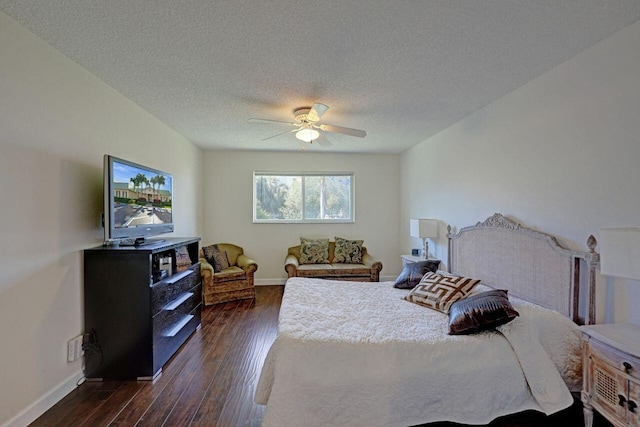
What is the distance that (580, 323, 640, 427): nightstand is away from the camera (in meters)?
1.44

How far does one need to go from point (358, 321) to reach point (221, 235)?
4.03 meters

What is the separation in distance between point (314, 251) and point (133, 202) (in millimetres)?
3078

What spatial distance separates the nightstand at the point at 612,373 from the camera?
1.44 meters

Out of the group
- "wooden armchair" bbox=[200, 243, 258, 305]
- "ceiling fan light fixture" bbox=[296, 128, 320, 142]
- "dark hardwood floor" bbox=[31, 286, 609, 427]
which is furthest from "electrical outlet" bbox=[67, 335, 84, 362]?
"ceiling fan light fixture" bbox=[296, 128, 320, 142]

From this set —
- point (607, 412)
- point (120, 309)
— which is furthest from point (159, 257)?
point (607, 412)

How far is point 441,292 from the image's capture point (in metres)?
2.49

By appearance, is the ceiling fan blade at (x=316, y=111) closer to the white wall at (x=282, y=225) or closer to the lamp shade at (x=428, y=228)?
the lamp shade at (x=428, y=228)

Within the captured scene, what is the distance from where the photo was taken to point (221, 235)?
5543 mm

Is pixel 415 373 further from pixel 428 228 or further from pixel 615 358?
pixel 428 228

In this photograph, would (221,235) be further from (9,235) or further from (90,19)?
(90,19)

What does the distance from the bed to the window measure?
3646 millimetres

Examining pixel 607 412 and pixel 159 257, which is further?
pixel 159 257

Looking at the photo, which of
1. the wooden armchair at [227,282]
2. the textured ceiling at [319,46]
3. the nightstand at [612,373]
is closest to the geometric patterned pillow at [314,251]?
the wooden armchair at [227,282]

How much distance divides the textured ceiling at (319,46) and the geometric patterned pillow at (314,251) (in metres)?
2.63
